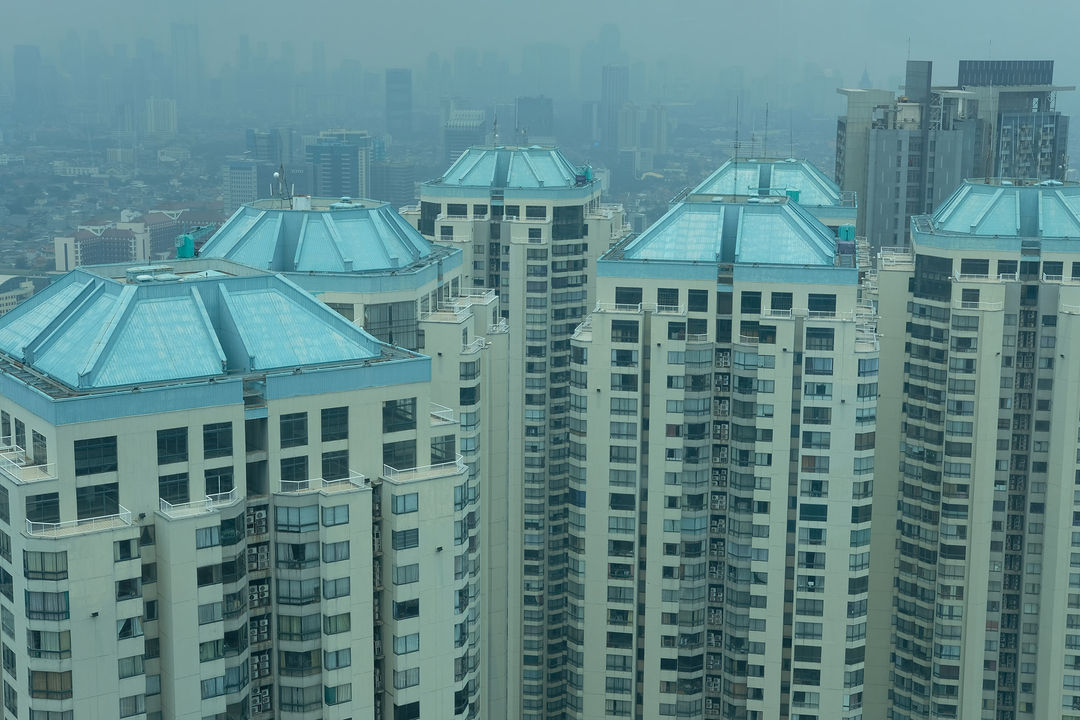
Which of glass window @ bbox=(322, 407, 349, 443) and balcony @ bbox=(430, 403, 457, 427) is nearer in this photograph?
glass window @ bbox=(322, 407, 349, 443)

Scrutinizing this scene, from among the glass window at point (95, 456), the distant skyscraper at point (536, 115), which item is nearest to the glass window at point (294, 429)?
the glass window at point (95, 456)

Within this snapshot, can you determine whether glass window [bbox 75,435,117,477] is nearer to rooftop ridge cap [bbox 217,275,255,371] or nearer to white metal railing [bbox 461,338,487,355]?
rooftop ridge cap [bbox 217,275,255,371]

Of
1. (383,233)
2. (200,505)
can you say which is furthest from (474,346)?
(200,505)

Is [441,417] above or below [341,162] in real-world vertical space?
below

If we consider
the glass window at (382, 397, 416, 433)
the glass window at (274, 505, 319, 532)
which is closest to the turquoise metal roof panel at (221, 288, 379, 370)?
the glass window at (382, 397, 416, 433)

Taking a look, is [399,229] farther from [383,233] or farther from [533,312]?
[533,312]

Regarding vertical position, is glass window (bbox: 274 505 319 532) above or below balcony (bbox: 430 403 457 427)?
below

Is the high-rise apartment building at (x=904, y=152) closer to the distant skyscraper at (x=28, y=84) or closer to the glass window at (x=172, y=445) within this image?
the distant skyscraper at (x=28, y=84)

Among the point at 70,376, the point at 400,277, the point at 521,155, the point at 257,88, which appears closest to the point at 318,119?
the point at 257,88
